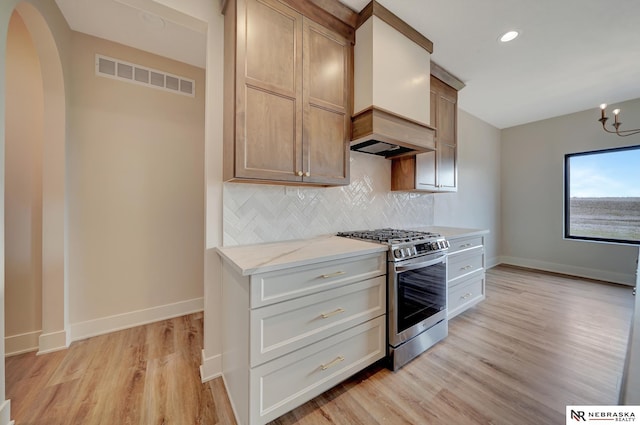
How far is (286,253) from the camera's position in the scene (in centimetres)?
156

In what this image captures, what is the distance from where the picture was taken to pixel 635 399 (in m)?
0.41

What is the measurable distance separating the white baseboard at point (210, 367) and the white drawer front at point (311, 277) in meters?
0.92

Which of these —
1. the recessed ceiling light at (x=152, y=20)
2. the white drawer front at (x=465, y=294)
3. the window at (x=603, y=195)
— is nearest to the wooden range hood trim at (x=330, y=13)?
the recessed ceiling light at (x=152, y=20)

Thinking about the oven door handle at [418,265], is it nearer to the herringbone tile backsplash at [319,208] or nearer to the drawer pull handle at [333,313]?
the drawer pull handle at [333,313]

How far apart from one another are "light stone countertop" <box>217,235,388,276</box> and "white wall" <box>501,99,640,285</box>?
4.48m

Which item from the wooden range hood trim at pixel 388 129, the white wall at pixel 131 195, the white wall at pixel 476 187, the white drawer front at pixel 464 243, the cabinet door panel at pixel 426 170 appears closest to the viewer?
the wooden range hood trim at pixel 388 129

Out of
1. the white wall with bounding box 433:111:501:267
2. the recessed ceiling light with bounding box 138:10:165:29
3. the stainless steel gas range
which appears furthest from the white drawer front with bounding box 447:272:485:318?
the recessed ceiling light with bounding box 138:10:165:29

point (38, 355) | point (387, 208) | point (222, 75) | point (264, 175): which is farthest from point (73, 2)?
point (387, 208)

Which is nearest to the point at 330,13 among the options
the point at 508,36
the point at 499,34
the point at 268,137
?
the point at 268,137

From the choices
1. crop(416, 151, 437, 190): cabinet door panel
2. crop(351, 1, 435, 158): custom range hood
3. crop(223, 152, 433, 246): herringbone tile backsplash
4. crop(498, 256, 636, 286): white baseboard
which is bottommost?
crop(498, 256, 636, 286): white baseboard

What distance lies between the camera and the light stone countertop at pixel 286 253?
1.29 meters

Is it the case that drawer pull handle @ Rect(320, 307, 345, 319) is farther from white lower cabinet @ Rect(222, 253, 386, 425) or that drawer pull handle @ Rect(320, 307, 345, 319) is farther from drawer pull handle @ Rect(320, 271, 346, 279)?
drawer pull handle @ Rect(320, 271, 346, 279)

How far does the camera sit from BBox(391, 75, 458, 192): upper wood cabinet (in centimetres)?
271

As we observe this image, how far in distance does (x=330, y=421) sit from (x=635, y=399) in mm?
1434
